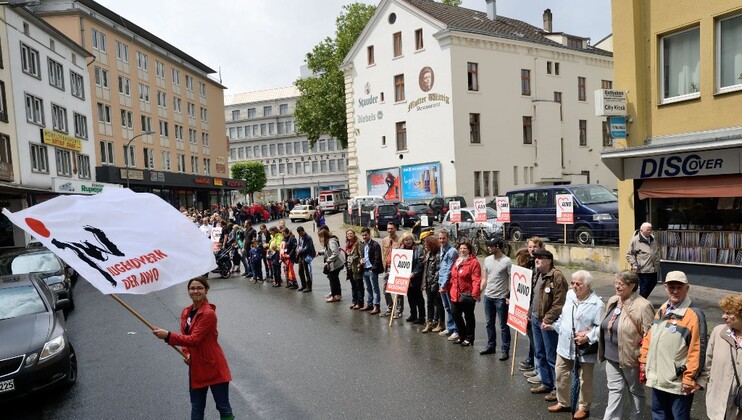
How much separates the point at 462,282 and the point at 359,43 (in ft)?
121

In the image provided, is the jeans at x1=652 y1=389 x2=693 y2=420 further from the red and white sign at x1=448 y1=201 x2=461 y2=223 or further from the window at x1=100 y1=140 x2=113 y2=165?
the window at x1=100 y1=140 x2=113 y2=165

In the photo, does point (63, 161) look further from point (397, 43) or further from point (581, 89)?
point (581, 89)

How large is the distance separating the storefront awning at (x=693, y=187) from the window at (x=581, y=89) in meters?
32.8

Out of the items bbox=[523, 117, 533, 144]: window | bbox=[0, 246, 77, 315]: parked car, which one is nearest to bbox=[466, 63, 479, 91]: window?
bbox=[523, 117, 533, 144]: window

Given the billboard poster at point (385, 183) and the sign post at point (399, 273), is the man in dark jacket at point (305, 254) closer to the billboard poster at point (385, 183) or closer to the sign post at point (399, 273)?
the sign post at point (399, 273)

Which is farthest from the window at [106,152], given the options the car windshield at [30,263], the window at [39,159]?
the car windshield at [30,263]

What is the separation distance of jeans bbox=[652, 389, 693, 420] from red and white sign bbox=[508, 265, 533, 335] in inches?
88.9

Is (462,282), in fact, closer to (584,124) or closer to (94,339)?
(94,339)

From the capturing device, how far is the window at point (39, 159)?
3178 cm

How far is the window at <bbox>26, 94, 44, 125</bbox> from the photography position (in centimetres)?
3133

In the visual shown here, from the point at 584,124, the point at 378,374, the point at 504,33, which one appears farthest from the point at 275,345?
the point at 584,124

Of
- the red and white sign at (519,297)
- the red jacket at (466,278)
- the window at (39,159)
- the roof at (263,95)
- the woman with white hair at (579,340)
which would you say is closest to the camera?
the woman with white hair at (579,340)

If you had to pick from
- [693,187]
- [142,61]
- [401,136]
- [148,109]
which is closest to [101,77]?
[148,109]

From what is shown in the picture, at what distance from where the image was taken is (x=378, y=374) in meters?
7.79
